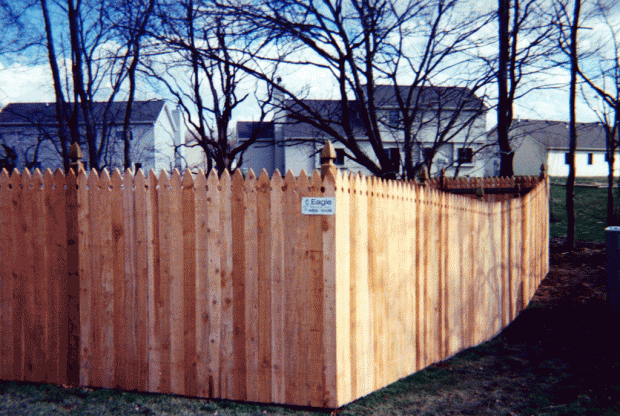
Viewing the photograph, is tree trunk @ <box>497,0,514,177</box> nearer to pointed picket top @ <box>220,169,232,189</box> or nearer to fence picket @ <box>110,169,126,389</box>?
pointed picket top @ <box>220,169,232,189</box>

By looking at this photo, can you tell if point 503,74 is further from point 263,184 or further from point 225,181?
point 225,181

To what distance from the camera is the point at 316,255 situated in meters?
3.83

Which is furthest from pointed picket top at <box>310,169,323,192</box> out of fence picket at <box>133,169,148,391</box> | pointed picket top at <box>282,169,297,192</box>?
fence picket at <box>133,169,148,391</box>

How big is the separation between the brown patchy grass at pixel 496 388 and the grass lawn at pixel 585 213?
370 inches

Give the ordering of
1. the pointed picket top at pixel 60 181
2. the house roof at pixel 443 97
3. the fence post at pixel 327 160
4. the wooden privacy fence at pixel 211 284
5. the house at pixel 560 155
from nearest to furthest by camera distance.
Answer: the fence post at pixel 327 160 < the wooden privacy fence at pixel 211 284 < the pointed picket top at pixel 60 181 < the house roof at pixel 443 97 < the house at pixel 560 155

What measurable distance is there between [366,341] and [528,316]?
14.7 ft

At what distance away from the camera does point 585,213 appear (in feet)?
65.4

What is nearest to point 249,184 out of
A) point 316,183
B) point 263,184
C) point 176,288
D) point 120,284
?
point 263,184

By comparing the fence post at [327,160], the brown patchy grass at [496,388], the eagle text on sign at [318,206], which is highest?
the fence post at [327,160]

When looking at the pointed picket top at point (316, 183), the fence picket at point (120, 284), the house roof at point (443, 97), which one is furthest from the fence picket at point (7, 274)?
the house roof at point (443, 97)

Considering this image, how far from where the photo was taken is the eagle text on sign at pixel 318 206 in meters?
3.75

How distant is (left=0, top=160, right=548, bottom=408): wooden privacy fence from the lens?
386 cm

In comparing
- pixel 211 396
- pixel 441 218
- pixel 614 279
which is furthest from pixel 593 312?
pixel 211 396

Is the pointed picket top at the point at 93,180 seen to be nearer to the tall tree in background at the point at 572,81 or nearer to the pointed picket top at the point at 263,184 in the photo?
the pointed picket top at the point at 263,184
